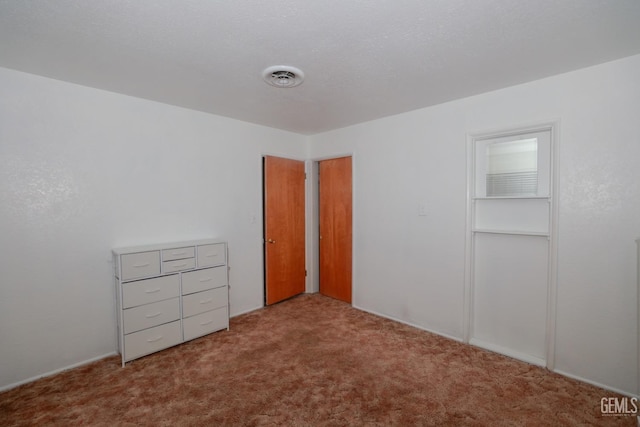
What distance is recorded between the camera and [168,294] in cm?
279

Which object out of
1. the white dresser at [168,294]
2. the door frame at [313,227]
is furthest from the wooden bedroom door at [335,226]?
the white dresser at [168,294]

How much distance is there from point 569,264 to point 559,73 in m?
1.54

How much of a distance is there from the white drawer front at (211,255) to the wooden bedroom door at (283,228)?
846mm

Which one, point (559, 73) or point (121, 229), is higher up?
point (559, 73)

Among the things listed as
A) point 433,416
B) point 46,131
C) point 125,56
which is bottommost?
point 433,416

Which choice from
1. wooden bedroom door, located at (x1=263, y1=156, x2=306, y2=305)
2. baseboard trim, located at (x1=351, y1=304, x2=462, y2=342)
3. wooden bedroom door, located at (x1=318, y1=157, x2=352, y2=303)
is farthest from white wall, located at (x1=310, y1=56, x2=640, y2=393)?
wooden bedroom door, located at (x1=263, y1=156, x2=306, y2=305)

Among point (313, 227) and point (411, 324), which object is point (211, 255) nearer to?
point (313, 227)

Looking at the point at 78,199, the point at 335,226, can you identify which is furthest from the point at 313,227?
the point at 78,199

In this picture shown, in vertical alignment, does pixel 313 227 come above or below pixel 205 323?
above

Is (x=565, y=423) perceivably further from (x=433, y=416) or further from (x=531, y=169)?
(x=531, y=169)

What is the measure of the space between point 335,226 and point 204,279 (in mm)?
1924

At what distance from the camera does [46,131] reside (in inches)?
93.4

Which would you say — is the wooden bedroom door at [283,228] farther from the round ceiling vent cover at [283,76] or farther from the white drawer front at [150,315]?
the round ceiling vent cover at [283,76]

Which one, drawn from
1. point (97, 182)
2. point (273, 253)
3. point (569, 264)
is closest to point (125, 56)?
point (97, 182)
